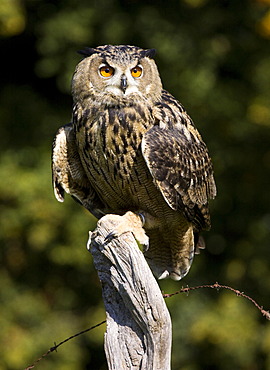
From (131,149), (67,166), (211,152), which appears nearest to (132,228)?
(131,149)

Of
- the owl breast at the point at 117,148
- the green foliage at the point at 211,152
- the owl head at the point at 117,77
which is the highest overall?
the owl head at the point at 117,77

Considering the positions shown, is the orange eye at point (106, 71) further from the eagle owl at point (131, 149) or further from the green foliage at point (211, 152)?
the green foliage at point (211, 152)

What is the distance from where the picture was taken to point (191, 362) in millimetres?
7164

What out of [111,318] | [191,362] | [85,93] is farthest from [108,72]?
[191,362]

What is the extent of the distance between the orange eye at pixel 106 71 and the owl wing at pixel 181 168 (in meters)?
0.35

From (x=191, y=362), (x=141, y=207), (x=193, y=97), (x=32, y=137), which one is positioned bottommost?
(x=191, y=362)

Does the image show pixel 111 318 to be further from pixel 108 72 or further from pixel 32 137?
pixel 32 137

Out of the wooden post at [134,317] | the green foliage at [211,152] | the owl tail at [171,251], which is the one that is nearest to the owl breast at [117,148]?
the owl tail at [171,251]

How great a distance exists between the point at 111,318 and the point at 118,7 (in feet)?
14.8

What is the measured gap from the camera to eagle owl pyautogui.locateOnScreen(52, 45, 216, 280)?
3744 millimetres

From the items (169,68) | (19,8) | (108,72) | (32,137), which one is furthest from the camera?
(32,137)

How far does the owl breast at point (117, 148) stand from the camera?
12.3ft

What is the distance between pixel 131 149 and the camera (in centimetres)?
375

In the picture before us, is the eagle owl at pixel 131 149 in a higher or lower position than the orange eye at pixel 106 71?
lower
